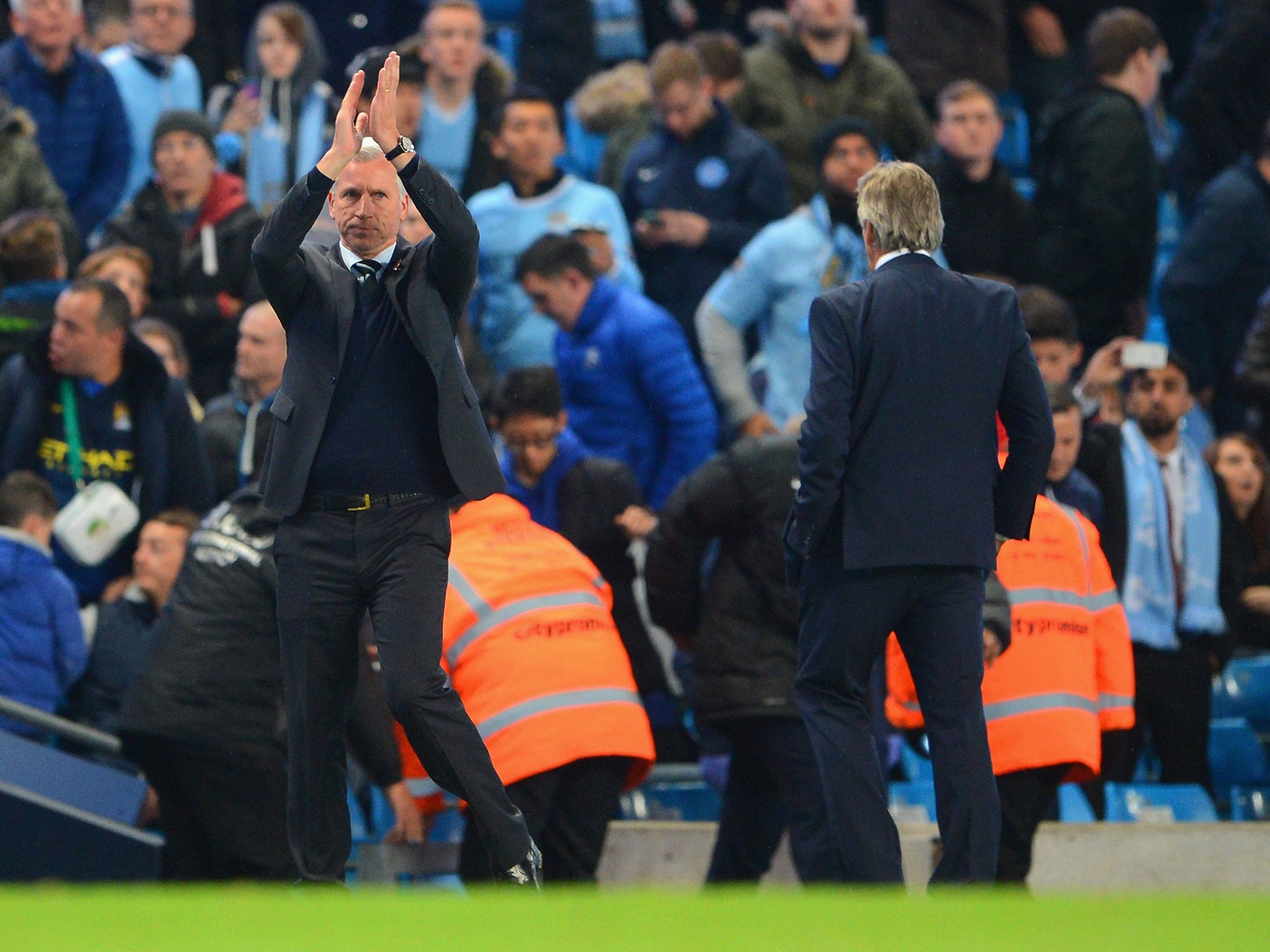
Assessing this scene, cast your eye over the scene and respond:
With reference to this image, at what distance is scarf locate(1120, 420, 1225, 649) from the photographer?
29.7 ft

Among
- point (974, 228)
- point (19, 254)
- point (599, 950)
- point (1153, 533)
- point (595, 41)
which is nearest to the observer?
point (599, 950)

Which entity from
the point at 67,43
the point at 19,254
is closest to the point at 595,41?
the point at 67,43

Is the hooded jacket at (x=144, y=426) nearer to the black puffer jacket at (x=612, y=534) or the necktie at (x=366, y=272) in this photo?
the black puffer jacket at (x=612, y=534)

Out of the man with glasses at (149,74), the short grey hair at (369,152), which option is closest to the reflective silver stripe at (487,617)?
the short grey hair at (369,152)

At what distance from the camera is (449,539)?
6.23 metres

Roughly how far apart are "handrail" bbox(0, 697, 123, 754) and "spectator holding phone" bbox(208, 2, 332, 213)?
373cm

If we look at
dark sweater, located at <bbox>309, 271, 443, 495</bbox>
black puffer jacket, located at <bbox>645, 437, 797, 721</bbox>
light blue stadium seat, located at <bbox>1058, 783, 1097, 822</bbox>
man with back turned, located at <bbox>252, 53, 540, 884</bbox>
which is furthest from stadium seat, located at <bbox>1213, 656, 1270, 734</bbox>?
dark sweater, located at <bbox>309, 271, 443, 495</bbox>

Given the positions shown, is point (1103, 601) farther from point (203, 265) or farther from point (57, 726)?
point (203, 265)

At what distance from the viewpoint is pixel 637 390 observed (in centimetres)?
962

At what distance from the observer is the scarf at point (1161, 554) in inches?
356

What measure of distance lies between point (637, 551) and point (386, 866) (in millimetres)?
2139

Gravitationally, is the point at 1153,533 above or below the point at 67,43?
below

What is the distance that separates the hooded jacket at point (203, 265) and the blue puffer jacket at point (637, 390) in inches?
64.6

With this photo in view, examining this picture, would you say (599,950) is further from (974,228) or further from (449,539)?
(974,228)
